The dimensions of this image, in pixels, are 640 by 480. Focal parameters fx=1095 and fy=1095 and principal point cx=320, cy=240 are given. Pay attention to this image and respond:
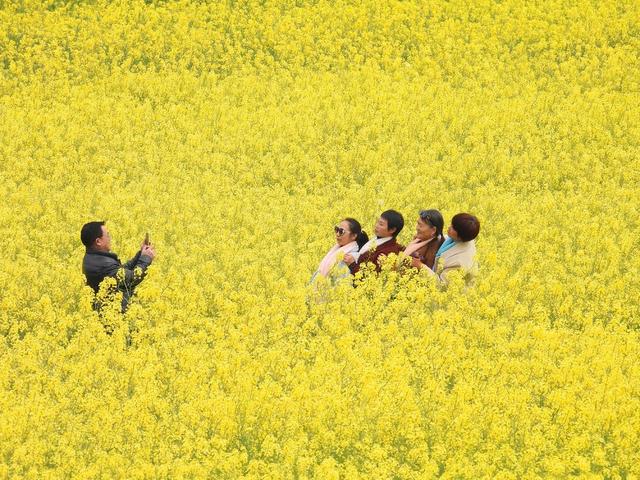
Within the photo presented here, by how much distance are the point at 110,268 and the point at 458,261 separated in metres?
3.34

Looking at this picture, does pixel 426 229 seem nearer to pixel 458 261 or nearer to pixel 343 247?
pixel 458 261

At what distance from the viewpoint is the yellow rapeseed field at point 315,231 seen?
8164 mm

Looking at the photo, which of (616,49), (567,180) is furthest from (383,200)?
(616,49)

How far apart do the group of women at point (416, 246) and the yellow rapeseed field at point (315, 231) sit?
0.73 ft

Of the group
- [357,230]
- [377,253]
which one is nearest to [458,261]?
[377,253]

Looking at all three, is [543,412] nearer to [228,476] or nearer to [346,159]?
[228,476]

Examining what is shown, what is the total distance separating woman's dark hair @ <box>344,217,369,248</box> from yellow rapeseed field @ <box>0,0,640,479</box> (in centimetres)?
49

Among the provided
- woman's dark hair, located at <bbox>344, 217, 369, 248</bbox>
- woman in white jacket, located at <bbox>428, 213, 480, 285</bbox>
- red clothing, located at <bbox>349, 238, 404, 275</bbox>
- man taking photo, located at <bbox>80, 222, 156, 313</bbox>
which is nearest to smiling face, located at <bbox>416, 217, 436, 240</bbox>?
woman in white jacket, located at <bbox>428, 213, 480, 285</bbox>

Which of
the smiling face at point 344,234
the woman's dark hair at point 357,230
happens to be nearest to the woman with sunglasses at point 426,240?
the woman's dark hair at point 357,230

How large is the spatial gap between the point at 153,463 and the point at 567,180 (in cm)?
950

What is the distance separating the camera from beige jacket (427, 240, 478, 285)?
10688mm

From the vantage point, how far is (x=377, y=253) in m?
10.6

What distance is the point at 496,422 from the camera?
26.9 ft

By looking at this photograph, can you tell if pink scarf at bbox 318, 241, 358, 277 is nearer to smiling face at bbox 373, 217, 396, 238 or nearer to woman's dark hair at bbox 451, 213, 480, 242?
smiling face at bbox 373, 217, 396, 238
